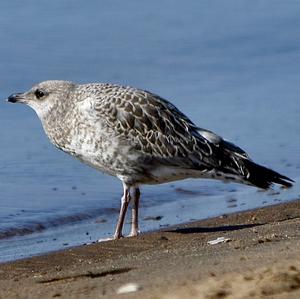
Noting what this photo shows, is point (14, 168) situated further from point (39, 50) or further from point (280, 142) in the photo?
point (39, 50)

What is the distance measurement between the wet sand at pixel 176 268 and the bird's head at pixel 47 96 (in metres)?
1.53

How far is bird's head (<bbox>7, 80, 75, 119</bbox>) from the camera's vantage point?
10.8 metres

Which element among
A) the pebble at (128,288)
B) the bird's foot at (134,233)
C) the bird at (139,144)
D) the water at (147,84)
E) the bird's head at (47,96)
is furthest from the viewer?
the water at (147,84)

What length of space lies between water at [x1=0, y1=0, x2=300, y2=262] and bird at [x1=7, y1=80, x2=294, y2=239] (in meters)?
0.59

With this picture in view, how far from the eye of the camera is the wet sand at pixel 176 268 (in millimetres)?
6250

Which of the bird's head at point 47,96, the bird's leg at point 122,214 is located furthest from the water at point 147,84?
the bird's head at point 47,96

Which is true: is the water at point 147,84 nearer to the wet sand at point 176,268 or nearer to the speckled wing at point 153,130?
the speckled wing at point 153,130

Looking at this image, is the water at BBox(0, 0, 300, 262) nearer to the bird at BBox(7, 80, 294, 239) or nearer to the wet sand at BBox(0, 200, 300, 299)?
the bird at BBox(7, 80, 294, 239)

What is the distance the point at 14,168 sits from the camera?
12484mm

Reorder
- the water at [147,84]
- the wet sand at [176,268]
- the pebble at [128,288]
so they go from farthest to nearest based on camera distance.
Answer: the water at [147,84], the pebble at [128,288], the wet sand at [176,268]

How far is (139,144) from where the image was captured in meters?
10.4

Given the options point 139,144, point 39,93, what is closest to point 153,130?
point 139,144

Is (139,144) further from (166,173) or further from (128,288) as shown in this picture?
(128,288)

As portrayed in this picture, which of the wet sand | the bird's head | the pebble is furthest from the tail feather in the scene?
the pebble
